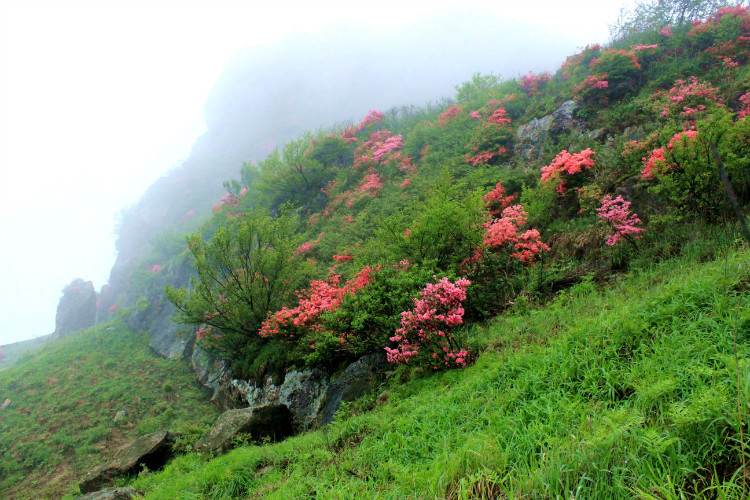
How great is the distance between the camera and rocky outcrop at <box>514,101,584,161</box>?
11109 millimetres

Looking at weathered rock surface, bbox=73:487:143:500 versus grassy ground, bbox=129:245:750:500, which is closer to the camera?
grassy ground, bbox=129:245:750:500

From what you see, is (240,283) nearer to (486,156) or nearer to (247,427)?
(247,427)

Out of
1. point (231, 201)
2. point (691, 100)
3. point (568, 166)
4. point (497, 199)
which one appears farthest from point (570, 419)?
point (231, 201)

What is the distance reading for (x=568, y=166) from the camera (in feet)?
25.0

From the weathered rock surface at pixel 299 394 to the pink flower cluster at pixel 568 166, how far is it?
7359mm

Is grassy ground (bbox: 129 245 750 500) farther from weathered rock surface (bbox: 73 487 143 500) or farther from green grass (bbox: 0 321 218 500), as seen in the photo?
green grass (bbox: 0 321 218 500)

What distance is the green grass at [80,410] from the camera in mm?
9234

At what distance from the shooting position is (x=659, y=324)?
283cm

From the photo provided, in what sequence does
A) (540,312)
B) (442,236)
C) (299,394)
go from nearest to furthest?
(540,312) → (442,236) → (299,394)

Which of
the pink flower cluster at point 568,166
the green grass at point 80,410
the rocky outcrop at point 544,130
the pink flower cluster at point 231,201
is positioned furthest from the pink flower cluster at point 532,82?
the pink flower cluster at point 231,201

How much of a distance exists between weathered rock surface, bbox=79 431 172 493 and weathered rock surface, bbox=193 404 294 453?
1.54 m

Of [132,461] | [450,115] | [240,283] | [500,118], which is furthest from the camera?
[450,115]

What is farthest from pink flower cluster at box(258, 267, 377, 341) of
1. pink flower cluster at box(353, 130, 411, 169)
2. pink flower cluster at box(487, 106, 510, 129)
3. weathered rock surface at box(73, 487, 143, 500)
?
pink flower cluster at box(353, 130, 411, 169)

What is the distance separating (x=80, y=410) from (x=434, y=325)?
15.8 metres
